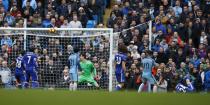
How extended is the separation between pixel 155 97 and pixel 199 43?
32.3 ft

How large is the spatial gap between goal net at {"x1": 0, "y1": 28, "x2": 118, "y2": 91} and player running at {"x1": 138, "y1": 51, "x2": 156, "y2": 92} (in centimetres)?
94

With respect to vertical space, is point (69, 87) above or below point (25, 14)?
below

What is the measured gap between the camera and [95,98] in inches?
540

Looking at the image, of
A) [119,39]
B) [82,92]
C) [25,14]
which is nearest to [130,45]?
[119,39]

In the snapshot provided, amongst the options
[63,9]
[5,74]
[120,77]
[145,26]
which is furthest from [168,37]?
[5,74]

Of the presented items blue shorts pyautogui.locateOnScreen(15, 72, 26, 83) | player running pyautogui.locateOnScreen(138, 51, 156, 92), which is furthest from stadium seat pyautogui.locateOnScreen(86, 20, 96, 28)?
blue shorts pyautogui.locateOnScreen(15, 72, 26, 83)

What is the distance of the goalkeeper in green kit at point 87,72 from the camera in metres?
20.4

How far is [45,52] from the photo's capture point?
20766mm

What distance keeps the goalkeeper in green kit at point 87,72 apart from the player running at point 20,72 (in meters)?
1.40

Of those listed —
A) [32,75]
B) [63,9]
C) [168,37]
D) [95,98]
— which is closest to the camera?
[95,98]

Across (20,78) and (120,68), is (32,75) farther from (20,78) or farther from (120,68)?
(120,68)

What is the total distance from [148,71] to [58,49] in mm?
2345

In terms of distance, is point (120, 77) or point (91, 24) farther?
point (91, 24)

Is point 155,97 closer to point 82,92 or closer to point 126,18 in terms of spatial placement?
point 82,92
